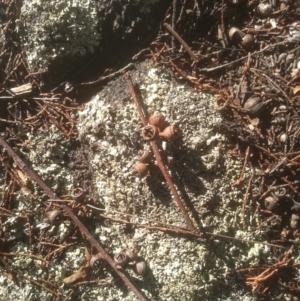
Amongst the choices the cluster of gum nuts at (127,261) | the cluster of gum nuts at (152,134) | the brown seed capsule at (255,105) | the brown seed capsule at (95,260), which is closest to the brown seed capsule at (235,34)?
the brown seed capsule at (255,105)

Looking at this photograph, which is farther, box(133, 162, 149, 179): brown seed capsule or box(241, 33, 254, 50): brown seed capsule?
box(241, 33, 254, 50): brown seed capsule

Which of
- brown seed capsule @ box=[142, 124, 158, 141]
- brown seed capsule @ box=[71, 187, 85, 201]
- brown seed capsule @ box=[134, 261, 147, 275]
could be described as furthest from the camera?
brown seed capsule @ box=[71, 187, 85, 201]

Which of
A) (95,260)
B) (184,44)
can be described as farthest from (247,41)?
(95,260)

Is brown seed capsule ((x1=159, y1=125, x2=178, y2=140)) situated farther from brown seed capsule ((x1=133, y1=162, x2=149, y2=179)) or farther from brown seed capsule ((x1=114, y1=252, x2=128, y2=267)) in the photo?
brown seed capsule ((x1=114, y1=252, x2=128, y2=267))

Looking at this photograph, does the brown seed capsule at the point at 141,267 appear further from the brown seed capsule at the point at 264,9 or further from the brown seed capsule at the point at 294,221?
the brown seed capsule at the point at 264,9

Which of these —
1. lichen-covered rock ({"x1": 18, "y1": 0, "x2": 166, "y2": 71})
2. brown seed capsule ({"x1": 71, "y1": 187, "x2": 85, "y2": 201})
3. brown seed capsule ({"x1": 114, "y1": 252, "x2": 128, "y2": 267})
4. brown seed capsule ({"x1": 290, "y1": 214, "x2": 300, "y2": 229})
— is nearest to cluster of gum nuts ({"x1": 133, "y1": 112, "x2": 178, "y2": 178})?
brown seed capsule ({"x1": 71, "y1": 187, "x2": 85, "y2": 201})

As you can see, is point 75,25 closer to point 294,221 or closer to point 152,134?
point 152,134
